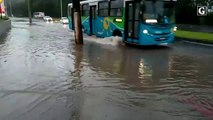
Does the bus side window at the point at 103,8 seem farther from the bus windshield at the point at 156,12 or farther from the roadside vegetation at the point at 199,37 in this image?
the roadside vegetation at the point at 199,37

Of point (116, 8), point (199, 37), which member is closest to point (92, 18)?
point (116, 8)

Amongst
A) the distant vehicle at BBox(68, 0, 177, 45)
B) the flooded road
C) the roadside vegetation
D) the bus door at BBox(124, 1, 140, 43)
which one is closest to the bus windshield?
the distant vehicle at BBox(68, 0, 177, 45)

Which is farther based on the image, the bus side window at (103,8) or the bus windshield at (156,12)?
the bus side window at (103,8)

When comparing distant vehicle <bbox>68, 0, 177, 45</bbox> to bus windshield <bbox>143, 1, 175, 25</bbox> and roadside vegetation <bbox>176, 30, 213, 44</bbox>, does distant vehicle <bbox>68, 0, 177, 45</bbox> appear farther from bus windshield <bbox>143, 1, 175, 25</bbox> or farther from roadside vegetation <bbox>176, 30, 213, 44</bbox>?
roadside vegetation <bbox>176, 30, 213, 44</bbox>

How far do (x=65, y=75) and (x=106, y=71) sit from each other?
1493 millimetres

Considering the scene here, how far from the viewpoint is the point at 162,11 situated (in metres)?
18.0

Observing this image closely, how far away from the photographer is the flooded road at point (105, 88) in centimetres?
681

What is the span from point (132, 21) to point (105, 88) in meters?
10.2

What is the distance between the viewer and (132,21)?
18.6 meters

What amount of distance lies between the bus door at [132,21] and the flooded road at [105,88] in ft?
12.4

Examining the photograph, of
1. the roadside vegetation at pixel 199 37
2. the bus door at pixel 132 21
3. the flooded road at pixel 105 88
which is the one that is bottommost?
the flooded road at pixel 105 88

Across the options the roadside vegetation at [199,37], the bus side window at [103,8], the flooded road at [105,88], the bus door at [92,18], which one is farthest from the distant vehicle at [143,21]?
the bus door at [92,18]

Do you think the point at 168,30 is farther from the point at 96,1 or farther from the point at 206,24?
the point at 206,24

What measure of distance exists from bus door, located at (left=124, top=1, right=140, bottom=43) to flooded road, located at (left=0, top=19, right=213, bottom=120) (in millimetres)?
3784
